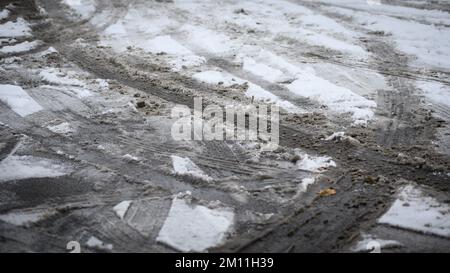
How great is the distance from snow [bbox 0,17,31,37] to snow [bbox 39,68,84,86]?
2.15 metres

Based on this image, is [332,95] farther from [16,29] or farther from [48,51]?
[16,29]

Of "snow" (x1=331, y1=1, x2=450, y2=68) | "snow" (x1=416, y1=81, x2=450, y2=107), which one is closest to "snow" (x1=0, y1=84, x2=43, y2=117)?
"snow" (x1=416, y1=81, x2=450, y2=107)

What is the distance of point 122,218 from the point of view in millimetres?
3338

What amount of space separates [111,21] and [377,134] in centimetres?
656

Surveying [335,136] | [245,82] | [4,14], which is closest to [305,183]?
[335,136]

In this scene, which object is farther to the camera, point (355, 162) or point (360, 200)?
point (355, 162)

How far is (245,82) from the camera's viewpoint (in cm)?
579

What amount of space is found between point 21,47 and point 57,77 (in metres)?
1.81

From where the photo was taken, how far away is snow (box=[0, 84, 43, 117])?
504cm

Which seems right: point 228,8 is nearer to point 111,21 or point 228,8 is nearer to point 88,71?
point 111,21

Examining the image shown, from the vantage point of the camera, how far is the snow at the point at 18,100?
5.04 meters

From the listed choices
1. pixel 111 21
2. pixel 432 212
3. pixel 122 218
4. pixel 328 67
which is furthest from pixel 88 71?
pixel 432 212

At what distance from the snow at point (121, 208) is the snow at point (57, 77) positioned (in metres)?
2.95
